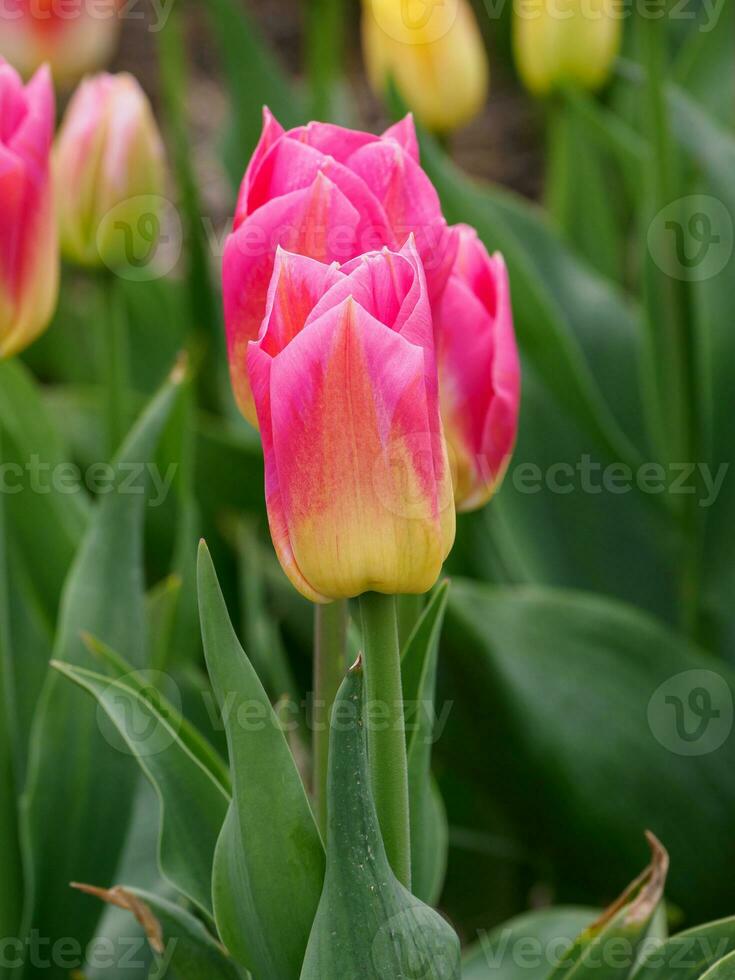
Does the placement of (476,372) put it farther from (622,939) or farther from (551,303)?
(551,303)

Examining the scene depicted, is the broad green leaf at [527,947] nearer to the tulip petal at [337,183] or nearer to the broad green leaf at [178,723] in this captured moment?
the broad green leaf at [178,723]

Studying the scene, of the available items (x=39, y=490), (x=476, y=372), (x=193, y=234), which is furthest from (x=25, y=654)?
(x=193, y=234)

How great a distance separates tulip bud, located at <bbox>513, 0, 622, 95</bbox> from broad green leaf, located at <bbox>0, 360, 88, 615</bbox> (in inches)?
23.9

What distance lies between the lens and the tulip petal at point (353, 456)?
1.35 ft

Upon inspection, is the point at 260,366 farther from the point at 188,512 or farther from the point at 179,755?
the point at 188,512

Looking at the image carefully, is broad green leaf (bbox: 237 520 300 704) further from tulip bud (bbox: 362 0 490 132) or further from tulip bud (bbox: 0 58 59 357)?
tulip bud (bbox: 362 0 490 132)

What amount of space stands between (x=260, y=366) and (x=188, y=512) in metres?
0.54

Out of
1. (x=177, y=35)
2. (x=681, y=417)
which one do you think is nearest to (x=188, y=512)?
(x=681, y=417)

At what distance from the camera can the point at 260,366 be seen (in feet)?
1.40

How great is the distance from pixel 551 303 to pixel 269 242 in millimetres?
650

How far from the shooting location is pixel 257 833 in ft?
1.60

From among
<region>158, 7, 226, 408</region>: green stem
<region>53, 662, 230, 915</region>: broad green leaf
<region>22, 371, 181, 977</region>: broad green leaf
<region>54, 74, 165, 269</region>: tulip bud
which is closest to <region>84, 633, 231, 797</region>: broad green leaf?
<region>53, 662, 230, 915</region>: broad green leaf

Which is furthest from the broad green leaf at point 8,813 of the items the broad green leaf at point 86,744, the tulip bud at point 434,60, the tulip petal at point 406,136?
the tulip bud at point 434,60

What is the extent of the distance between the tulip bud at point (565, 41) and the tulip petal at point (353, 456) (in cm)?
91
